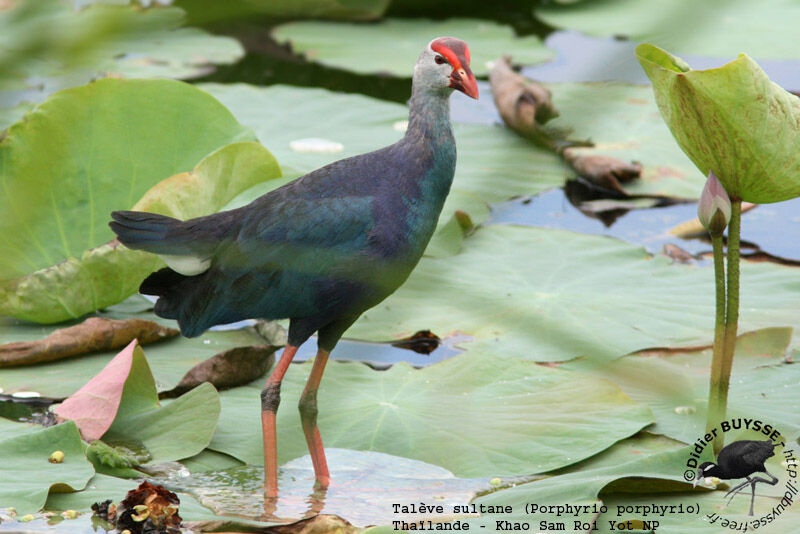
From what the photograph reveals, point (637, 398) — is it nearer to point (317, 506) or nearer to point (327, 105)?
point (317, 506)

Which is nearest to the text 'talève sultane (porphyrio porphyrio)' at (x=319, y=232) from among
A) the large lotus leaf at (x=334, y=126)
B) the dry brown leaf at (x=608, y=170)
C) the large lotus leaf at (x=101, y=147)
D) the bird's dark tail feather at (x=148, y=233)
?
the bird's dark tail feather at (x=148, y=233)

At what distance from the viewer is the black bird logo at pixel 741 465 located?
1423mm

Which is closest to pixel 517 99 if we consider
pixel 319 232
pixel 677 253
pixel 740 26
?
pixel 677 253

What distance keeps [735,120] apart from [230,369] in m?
1.12

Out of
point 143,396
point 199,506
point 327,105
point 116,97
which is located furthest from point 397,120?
point 199,506

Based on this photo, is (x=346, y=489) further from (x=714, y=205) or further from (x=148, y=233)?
(x=714, y=205)

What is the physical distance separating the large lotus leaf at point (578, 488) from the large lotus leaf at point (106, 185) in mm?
974

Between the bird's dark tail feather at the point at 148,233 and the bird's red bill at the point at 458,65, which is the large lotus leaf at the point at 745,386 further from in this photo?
the bird's dark tail feather at the point at 148,233

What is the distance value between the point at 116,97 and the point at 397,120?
50.7 inches

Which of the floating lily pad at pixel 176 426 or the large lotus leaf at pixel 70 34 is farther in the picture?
the floating lily pad at pixel 176 426

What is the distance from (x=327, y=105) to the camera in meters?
3.27

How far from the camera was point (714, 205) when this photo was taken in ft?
4.64

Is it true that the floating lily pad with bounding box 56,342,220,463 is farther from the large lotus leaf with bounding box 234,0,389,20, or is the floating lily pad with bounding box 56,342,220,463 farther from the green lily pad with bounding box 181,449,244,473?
the large lotus leaf with bounding box 234,0,389,20

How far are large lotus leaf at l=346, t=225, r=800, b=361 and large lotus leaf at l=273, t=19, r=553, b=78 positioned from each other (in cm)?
146
